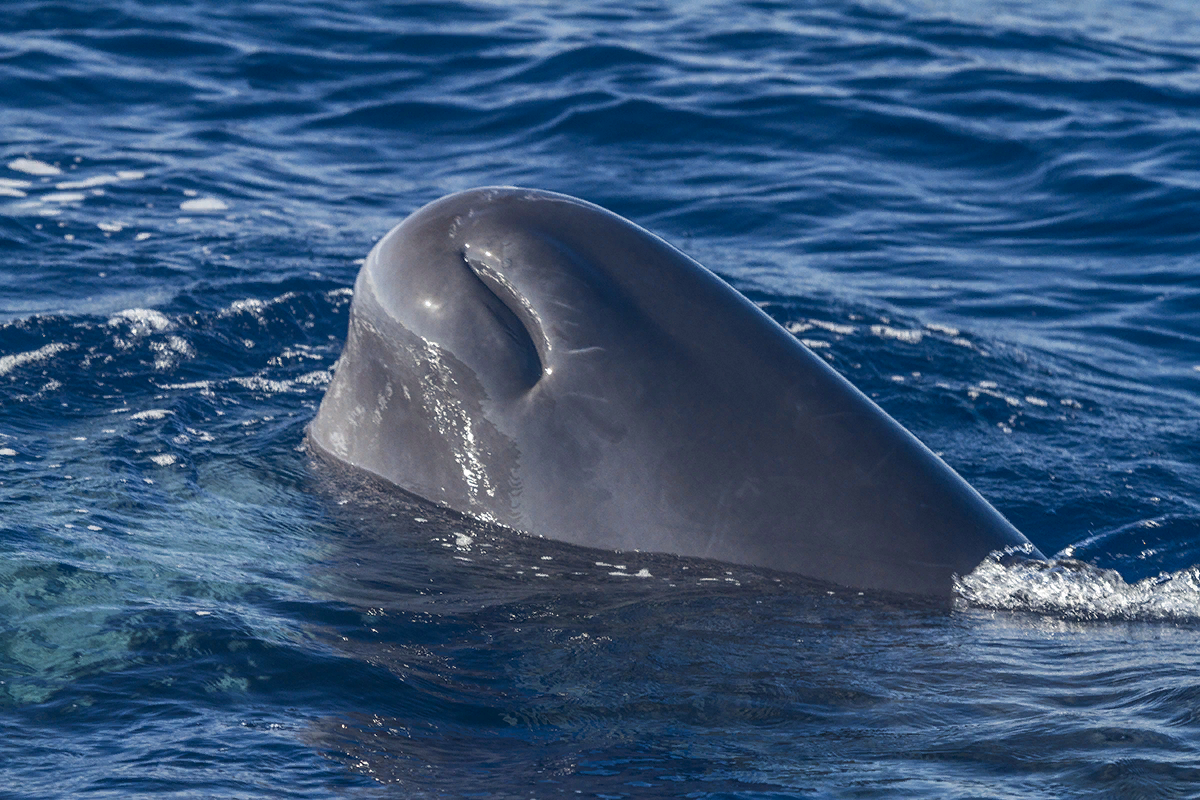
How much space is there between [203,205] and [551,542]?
395 inches

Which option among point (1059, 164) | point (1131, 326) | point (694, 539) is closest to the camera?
point (694, 539)

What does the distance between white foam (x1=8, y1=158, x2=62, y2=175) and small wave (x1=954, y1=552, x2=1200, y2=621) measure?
1220 centimetres

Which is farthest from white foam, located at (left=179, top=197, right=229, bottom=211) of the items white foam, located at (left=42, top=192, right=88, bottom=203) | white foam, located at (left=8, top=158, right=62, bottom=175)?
white foam, located at (left=8, top=158, right=62, bottom=175)

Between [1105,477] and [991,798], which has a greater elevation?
[991,798]

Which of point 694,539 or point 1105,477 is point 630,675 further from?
point 1105,477

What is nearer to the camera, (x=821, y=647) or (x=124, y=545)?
(x=821, y=647)

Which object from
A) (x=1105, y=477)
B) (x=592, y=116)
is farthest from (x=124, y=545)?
(x=592, y=116)

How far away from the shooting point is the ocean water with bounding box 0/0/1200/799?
4176mm

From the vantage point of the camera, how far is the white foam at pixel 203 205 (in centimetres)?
1386

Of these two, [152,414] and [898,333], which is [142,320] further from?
[898,333]

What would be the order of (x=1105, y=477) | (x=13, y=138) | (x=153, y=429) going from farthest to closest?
1. (x=13, y=138)
2. (x=1105, y=477)
3. (x=153, y=429)

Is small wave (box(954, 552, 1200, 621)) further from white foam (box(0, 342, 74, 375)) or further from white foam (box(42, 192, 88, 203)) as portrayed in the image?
white foam (box(42, 192, 88, 203))

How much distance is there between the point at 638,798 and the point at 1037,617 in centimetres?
206

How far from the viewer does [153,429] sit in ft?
24.3
